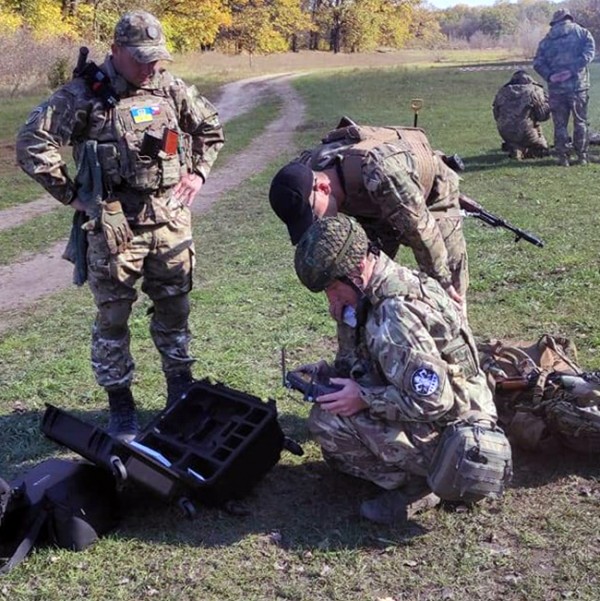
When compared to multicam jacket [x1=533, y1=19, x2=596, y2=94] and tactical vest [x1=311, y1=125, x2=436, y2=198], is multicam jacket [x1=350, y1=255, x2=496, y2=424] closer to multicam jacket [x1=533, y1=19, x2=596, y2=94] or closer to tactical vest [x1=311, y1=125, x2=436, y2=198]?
tactical vest [x1=311, y1=125, x2=436, y2=198]

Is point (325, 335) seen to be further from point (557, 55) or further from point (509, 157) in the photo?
point (509, 157)

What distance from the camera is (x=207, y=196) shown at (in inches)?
575

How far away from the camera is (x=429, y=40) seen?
3083 inches

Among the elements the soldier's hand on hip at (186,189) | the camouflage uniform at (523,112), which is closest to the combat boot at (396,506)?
the soldier's hand on hip at (186,189)

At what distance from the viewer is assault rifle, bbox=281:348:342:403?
3.74 metres

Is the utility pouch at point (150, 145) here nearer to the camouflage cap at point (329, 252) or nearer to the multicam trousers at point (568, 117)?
the camouflage cap at point (329, 252)

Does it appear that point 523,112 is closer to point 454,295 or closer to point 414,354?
point 454,295

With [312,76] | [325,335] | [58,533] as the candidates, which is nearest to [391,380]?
[58,533]

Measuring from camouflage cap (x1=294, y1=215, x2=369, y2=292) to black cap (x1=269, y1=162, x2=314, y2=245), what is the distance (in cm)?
42

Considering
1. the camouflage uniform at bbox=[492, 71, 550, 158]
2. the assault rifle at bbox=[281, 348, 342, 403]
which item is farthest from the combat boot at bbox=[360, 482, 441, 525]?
the camouflage uniform at bbox=[492, 71, 550, 158]

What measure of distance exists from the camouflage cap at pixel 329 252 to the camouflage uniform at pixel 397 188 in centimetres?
65

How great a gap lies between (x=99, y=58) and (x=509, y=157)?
68.3ft

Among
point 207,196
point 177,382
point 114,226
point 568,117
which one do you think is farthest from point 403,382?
point 207,196

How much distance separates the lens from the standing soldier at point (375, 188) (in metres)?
3.86
